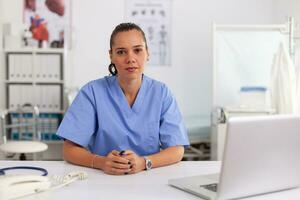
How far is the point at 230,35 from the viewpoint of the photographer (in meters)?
3.70

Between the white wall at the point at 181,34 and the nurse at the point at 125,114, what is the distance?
8.45 ft

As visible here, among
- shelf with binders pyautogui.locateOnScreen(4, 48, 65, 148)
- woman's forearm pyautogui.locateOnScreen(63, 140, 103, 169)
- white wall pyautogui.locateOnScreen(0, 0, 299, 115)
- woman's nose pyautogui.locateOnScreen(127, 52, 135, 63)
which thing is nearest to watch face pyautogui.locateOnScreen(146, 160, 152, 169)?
woman's forearm pyautogui.locateOnScreen(63, 140, 103, 169)

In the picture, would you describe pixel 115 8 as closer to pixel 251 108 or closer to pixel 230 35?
pixel 230 35

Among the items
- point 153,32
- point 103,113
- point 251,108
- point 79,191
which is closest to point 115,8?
point 153,32

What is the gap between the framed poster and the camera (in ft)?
14.1

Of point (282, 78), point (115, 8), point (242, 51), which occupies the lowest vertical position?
point (282, 78)

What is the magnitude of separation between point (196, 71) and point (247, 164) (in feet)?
10.9

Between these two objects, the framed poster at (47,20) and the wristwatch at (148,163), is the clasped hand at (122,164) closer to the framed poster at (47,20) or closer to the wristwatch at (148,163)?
the wristwatch at (148,163)

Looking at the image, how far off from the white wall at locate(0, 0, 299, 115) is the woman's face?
8.63 feet

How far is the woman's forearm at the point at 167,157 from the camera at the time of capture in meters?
1.62

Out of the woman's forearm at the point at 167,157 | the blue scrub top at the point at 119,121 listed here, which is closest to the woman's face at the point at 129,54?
the blue scrub top at the point at 119,121

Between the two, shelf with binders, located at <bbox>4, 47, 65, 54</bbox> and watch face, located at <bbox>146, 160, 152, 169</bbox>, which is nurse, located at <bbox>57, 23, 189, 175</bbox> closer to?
watch face, located at <bbox>146, 160, 152, 169</bbox>

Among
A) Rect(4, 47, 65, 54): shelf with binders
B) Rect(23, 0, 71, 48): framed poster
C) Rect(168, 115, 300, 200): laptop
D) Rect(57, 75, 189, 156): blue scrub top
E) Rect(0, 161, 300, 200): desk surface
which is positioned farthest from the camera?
Rect(23, 0, 71, 48): framed poster

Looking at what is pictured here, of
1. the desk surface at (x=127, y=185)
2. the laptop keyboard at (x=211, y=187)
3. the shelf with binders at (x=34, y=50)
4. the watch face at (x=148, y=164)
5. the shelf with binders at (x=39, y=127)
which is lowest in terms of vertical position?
the shelf with binders at (x=39, y=127)
